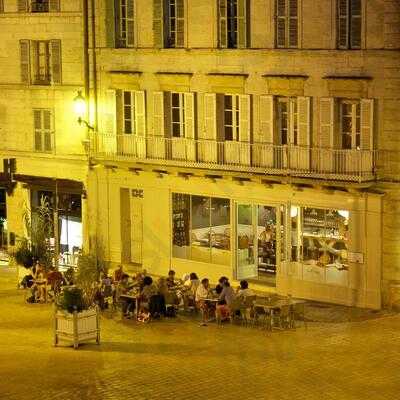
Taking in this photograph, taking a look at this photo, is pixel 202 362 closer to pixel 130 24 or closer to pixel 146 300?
pixel 146 300

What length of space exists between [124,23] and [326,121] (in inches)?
357

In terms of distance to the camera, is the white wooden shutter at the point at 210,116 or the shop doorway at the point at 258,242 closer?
the shop doorway at the point at 258,242

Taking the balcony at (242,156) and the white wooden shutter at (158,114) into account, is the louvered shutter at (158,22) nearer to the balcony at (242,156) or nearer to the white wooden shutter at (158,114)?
the white wooden shutter at (158,114)

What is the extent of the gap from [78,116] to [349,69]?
36.4 feet

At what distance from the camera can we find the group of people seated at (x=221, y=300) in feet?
113

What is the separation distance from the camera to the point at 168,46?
41281 mm

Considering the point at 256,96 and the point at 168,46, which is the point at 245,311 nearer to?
the point at 256,96

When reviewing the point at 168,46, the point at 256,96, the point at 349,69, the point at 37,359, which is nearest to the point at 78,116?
the point at 168,46

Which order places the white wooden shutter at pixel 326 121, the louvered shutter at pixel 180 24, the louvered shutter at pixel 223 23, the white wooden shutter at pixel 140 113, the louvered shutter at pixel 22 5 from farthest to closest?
1. the louvered shutter at pixel 22 5
2. the white wooden shutter at pixel 140 113
3. the louvered shutter at pixel 180 24
4. the louvered shutter at pixel 223 23
5. the white wooden shutter at pixel 326 121

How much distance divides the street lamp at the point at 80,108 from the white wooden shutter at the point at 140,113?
6.21 ft

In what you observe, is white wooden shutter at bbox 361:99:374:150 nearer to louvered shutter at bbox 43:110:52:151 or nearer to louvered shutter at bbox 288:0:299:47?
louvered shutter at bbox 288:0:299:47

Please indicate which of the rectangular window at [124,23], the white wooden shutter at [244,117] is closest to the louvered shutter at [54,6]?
the rectangular window at [124,23]

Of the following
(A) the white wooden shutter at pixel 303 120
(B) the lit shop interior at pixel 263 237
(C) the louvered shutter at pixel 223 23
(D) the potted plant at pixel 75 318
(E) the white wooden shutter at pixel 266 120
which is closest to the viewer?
(D) the potted plant at pixel 75 318

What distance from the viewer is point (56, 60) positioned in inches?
1751
